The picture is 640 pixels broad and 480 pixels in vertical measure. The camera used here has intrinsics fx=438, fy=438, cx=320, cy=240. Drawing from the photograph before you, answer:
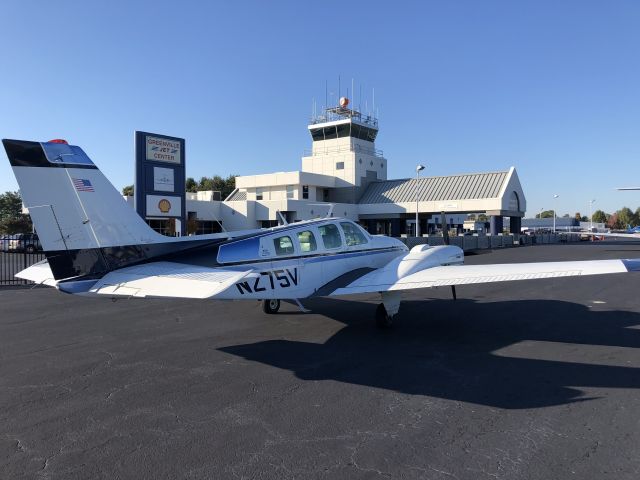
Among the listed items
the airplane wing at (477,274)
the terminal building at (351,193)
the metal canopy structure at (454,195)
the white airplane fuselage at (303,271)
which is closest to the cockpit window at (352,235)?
the white airplane fuselage at (303,271)

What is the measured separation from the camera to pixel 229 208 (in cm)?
4938

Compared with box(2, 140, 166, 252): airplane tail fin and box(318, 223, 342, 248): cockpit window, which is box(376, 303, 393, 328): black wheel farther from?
box(2, 140, 166, 252): airplane tail fin

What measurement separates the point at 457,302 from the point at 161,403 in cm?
1016

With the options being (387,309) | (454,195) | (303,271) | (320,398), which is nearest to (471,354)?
(387,309)

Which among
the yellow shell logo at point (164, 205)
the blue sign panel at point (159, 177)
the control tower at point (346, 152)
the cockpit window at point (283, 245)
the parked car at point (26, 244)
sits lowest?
the parked car at point (26, 244)

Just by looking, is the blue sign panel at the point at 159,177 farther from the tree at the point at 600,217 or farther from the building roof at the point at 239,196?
the tree at the point at 600,217

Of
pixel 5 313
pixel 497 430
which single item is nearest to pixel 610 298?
pixel 497 430

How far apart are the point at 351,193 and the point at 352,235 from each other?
4819cm

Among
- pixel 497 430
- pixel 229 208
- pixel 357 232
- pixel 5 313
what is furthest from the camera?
pixel 229 208

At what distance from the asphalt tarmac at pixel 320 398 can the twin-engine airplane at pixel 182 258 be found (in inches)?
46.9

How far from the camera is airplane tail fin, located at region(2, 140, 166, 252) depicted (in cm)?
733

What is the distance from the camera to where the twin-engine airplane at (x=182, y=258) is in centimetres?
731

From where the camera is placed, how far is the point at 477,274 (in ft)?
30.3

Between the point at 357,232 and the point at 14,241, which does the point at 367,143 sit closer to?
the point at 14,241
